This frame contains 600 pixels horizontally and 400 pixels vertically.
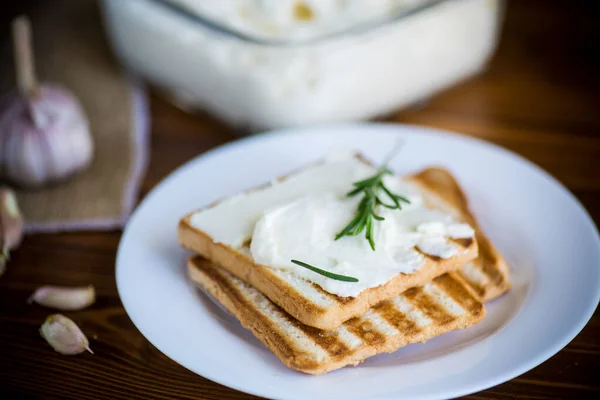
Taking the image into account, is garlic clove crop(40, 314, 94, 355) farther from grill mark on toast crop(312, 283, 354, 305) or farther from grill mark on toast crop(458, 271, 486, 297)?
grill mark on toast crop(458, 271, 486, 297)

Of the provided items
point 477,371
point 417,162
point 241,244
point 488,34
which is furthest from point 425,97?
point 477,371

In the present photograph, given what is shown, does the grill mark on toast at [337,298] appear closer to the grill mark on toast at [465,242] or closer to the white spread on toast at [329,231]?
the white spread on toast at [329,231]

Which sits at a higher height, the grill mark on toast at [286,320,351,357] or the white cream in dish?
the white cream in dish

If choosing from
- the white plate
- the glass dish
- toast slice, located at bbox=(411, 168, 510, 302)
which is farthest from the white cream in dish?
toast slice, located at bbox=(411, 168, 510, 302)

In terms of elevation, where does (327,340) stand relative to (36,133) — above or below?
below

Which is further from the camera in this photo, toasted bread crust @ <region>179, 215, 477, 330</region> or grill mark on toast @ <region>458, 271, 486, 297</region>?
grill mark on toast @ <region>458, 271, 486, 297</region>

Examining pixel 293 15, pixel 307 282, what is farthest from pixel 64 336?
pixel 293 15

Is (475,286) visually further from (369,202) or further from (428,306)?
(369,202)

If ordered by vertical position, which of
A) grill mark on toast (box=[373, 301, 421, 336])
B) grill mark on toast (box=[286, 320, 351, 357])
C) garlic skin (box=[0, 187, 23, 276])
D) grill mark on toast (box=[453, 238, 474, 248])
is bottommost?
grill mark on toast (box=[286, 320, 351, 357])

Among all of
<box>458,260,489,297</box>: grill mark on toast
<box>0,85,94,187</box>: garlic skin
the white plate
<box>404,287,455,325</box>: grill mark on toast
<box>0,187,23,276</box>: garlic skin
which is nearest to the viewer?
the white plate
